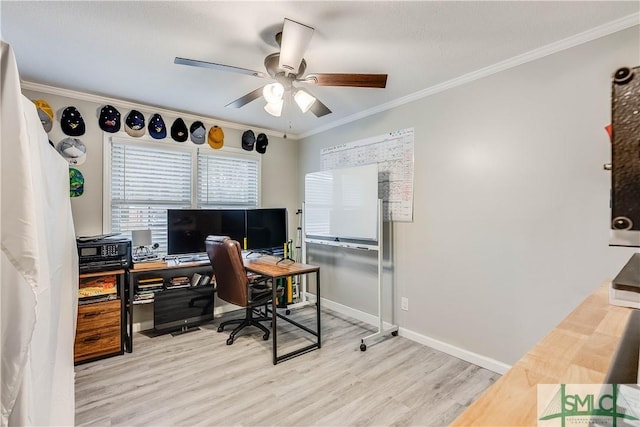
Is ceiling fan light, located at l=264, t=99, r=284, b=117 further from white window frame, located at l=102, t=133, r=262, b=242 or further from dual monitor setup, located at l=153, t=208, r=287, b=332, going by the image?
white window frame, located at l=102, t=133, r=262, b=242

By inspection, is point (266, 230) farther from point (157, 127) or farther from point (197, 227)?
point (157, 127)

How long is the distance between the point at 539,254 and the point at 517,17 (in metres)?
1.54

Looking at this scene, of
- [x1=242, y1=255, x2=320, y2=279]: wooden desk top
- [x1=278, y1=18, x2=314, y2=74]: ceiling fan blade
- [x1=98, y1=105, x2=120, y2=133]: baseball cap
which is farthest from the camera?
[x1=98, y1=105, x2=120, y2=133]: baseball cap

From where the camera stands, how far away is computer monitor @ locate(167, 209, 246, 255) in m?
3.19

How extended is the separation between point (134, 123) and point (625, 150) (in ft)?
12.2

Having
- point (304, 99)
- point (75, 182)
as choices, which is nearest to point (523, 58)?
point (304, 99)

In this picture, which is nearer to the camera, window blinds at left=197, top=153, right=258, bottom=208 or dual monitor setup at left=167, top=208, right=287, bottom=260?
dual monitor setup at left=167, top=208, right=287, bottom=260

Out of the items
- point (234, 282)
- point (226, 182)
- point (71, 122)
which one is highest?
point (71, 122)

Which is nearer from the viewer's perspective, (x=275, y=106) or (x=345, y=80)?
(x=345, y=80)

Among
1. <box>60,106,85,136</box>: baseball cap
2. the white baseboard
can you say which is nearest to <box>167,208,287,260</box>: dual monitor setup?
<box>60,106,85,136</box>: baseball cap

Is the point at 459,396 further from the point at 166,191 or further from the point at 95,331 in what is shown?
the point at 166,191

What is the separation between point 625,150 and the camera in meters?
0.46

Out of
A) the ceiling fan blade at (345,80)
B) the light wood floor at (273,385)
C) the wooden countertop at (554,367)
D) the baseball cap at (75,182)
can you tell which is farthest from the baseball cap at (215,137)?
the wooden countertop at (554,367)

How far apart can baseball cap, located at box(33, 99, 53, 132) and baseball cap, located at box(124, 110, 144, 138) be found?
0.59 m
